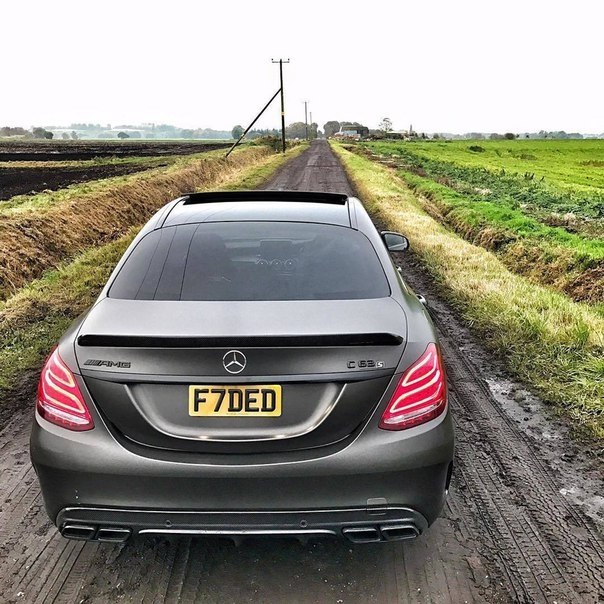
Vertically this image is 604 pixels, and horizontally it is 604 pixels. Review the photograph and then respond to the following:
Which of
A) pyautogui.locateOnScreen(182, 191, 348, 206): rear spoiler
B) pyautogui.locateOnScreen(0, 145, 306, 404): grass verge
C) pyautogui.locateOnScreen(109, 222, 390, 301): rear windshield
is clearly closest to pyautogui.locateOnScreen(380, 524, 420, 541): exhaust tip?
pyautogui.locateOnScreen(109, 222, 390, 301): rear windshield

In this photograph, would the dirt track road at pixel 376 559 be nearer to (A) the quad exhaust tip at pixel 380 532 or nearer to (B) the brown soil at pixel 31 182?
(A) the quad exhaust tip at pixel 380 532

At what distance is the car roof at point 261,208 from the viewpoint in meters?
3.37

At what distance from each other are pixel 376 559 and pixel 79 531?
1.27 meters

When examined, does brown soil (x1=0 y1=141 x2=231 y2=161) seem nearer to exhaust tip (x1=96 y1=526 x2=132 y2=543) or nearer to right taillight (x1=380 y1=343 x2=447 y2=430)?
exhaust tip (x1=96 y1=526 x2=132 y2=543)

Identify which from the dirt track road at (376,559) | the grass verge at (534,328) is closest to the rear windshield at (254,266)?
the dirt track road at (376,559)

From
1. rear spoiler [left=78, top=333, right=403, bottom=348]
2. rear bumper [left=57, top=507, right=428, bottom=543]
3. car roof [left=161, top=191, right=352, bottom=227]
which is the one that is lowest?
rear bumper [left=57, top=507, right=428, bottom=543]

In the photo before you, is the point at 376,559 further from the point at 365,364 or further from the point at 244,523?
the point at 365,364

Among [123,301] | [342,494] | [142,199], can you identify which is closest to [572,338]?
[342,494]

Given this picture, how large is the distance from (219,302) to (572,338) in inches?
158

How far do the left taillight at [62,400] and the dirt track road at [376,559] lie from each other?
2.44 feet

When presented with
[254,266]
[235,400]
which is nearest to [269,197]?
[254,266]

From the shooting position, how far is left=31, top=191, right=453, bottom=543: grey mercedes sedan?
2.16m

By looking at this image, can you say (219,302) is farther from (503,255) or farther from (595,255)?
(503,255)

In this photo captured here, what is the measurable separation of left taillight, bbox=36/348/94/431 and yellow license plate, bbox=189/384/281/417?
44 centimetres
